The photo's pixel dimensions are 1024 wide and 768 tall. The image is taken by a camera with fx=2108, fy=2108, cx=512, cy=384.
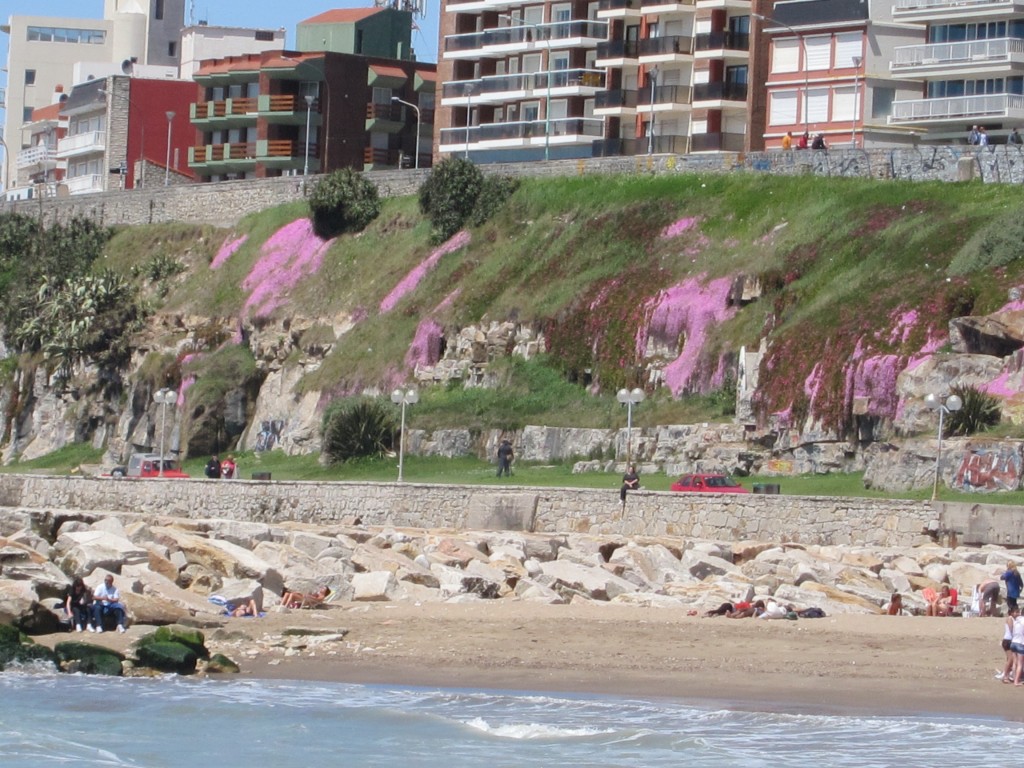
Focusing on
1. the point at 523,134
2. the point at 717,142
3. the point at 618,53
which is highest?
the point at 618,53

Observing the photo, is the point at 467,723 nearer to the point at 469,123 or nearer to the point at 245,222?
the point at 245,222

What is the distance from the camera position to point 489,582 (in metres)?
34.8

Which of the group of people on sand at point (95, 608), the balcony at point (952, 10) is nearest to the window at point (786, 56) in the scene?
the balcony at point (952, 10)

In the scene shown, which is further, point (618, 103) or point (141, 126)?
point (141, 126)

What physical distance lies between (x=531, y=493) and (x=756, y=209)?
54.5ft

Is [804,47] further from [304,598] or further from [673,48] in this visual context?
[304,598]

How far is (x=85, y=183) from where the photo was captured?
338 ft

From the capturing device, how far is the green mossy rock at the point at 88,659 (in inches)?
1114

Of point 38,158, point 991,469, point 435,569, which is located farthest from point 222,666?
point 38,158

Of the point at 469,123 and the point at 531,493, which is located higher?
the point at 469,123

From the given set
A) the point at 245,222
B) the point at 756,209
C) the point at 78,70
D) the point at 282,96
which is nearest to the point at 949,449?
the point at 756,209

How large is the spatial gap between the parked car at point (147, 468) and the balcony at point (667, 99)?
80.6ft

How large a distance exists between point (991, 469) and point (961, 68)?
28.6 metres

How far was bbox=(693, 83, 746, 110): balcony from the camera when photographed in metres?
73.2
